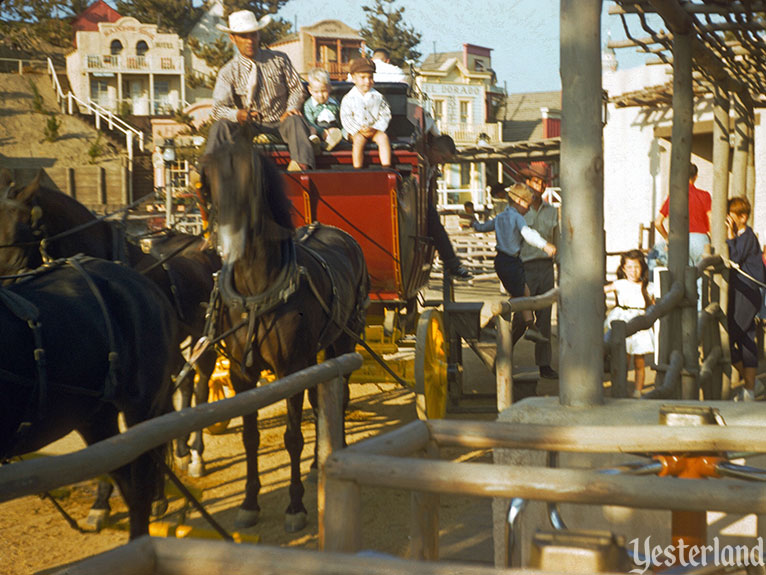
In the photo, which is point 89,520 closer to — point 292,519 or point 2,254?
point 292,519

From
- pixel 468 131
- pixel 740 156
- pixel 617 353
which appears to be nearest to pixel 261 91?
pixel 617 353

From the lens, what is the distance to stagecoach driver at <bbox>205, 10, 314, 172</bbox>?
25.1 ft

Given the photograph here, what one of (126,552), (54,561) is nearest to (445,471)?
(126,552)

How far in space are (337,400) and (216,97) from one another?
16.9 feet

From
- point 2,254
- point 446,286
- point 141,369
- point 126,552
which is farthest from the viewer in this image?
point 446,286

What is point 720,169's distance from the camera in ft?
28.5

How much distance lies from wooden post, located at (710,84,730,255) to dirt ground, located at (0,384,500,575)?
326cm

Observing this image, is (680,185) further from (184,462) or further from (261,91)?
(184,462)

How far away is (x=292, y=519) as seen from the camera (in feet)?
18.3

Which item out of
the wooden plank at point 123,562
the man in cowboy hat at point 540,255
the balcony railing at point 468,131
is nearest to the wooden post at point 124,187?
the balcony railing at point 468,131

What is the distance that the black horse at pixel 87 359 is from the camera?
3.82 meters

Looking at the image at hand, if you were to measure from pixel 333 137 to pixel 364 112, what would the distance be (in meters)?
0.37

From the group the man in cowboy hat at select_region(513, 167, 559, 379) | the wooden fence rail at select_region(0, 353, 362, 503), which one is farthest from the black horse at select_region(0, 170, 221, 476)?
the man in cowboy hat at select_region(513, 167, 559, 379)
